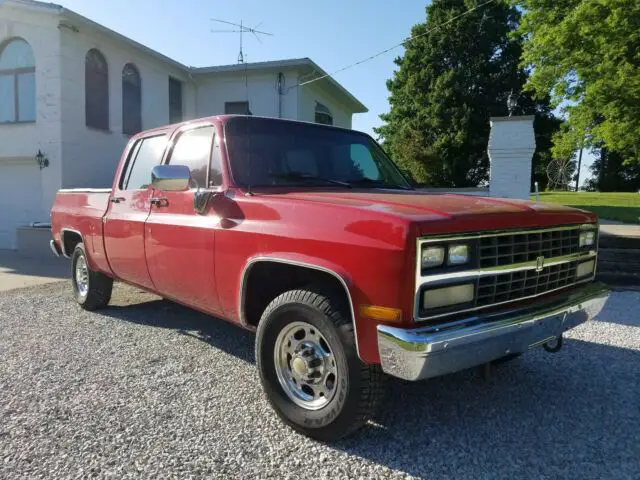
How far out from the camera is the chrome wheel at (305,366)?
283 centimetres

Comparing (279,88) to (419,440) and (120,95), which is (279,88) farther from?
(419,440)

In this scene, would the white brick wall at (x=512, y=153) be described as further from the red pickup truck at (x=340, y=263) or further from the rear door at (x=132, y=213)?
the rear door at (x=132, y=213)

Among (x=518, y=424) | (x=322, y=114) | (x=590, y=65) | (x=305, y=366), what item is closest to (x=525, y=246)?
(x=518, y=424)

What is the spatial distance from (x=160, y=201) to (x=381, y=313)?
7.92ft

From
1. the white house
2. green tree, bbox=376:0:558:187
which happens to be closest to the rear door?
the white house

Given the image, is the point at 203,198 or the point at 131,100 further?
the point at 131,100

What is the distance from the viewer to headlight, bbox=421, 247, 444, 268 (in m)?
2.39

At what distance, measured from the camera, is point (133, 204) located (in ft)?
15.1

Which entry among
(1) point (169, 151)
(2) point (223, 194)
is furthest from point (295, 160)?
(1) point (169, 151)

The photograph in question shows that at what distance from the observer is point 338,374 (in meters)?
2.68

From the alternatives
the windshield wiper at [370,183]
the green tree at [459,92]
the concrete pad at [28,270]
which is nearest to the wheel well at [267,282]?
the windshield wiper at [370,183]

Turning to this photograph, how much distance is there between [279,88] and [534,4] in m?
12.1

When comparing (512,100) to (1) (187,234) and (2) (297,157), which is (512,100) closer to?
(2) (297,157)

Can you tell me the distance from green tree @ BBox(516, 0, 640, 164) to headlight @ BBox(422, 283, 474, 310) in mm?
15468
